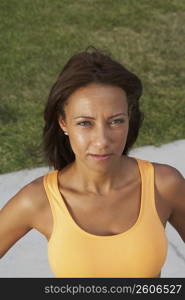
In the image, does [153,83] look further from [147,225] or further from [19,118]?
[147,225]

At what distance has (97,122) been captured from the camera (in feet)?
7.38

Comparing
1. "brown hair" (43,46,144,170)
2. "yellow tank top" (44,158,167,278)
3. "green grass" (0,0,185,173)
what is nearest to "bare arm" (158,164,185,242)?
"yellow tank top" (44,158,167,278)

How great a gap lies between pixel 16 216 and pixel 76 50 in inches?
208

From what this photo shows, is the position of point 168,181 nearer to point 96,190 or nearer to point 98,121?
point 96,190

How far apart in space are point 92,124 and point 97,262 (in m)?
0.59

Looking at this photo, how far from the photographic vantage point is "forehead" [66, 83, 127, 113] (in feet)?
7.39

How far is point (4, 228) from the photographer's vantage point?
2.60 metres

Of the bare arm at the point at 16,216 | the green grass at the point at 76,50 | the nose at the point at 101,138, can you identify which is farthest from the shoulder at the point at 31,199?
the green grass at the point at 76,50

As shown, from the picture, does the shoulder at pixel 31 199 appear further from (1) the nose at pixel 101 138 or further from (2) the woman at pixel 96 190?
(1) the nose at pixel 101 138

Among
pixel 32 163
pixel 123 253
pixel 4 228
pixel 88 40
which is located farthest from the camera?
pixel 88 40

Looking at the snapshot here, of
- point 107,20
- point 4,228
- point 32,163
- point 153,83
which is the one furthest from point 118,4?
point 4,228

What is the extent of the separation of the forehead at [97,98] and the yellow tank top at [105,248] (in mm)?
457

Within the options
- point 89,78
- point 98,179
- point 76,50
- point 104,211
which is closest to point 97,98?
A: point 89,78

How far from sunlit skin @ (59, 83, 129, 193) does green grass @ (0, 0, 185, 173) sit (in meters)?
3.12
